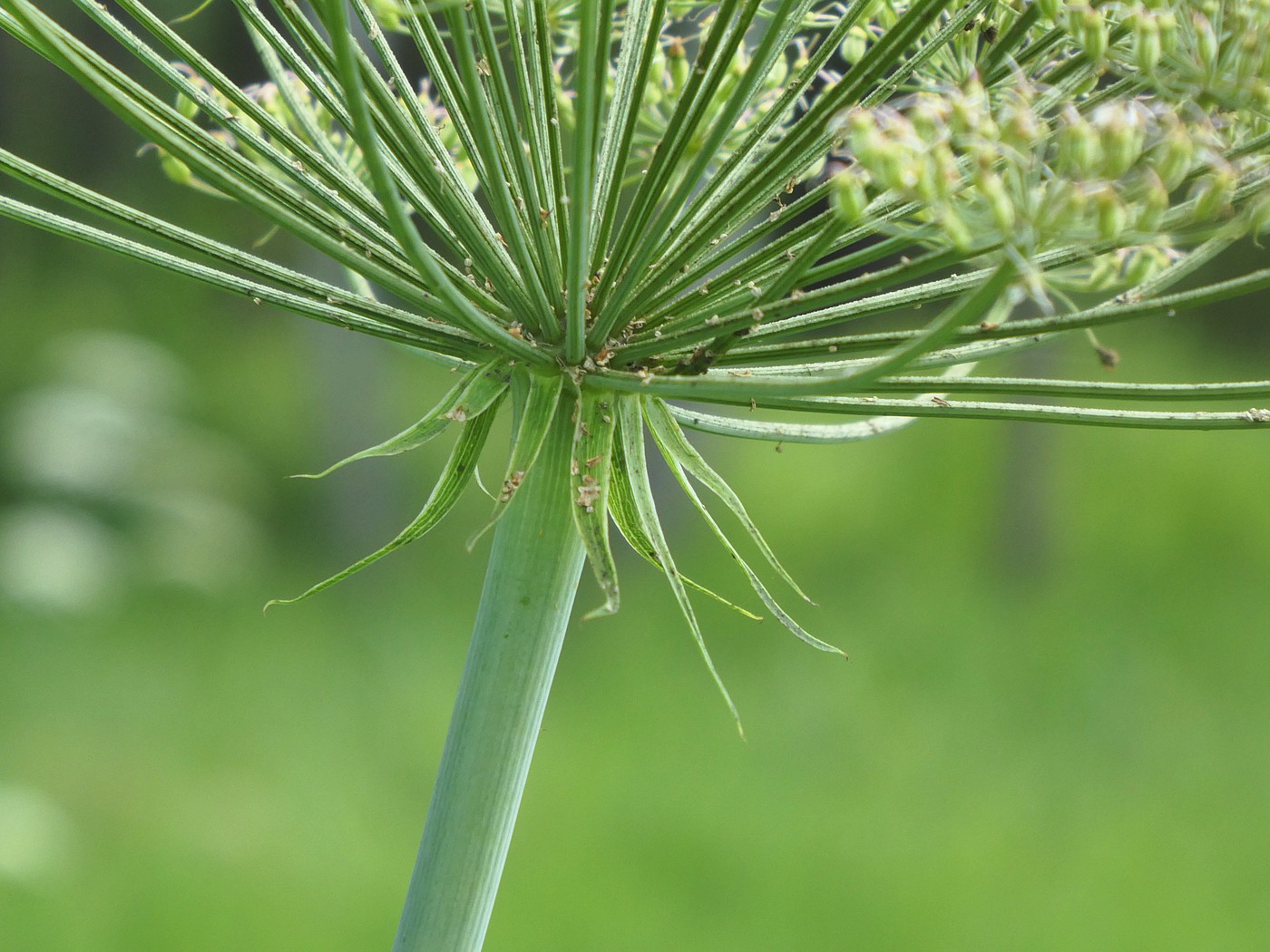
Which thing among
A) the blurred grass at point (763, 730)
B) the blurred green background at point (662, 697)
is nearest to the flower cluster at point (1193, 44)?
the blurred green background at point (662, 697)

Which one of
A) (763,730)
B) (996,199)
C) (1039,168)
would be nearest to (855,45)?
(1039,168)

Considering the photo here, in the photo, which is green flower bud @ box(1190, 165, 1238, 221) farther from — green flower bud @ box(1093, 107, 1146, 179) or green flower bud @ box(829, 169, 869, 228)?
green flower bud @ box(829, 169, 869, 228)

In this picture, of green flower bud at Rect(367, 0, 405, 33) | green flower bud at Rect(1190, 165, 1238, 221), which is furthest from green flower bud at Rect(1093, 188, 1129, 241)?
green flower bud at Rect(367, 0, 405, 33)

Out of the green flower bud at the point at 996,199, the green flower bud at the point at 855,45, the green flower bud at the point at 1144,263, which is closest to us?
the green flower bud at the point at 996,199

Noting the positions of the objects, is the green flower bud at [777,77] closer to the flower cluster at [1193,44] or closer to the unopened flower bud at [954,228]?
the flower cluster at [1193,44]

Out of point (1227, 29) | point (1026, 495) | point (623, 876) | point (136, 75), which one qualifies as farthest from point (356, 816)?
point (136, 75)

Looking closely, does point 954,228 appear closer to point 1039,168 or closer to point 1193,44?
point 1039,168
